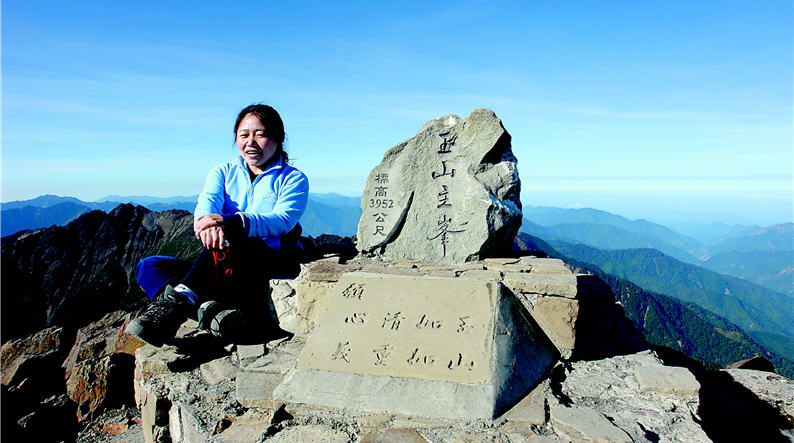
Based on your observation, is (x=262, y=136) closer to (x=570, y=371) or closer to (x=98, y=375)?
(x=98, y=375)

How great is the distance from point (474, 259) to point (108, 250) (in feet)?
134

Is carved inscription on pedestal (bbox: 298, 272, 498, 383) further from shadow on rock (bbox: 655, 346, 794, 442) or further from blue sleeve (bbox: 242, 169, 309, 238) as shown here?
shadow on rock (bbox: 655, 346, 794, 442)

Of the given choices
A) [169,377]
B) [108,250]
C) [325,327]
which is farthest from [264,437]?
[108,250]

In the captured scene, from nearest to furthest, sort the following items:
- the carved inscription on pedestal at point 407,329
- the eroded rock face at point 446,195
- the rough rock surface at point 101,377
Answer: the carved inscription on pedestal at point 407,329 < the rough rock surface at point 101,377 < the eroded rock face at point 446,195

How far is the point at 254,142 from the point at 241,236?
119 centimetres

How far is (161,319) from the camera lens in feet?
12.2

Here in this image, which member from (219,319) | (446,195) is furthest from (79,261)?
(446,195)

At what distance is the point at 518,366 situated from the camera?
323 centimetres

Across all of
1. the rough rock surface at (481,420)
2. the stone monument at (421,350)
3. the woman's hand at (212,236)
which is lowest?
the rough rock surface at (481,420)

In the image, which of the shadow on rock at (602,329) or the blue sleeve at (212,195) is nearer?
the shadow on rock at (602,329)

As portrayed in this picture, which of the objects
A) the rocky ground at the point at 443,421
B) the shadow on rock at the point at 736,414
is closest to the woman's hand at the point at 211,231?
the rocky ground at the point at 443,421

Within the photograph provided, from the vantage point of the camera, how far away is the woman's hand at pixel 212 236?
151 inches

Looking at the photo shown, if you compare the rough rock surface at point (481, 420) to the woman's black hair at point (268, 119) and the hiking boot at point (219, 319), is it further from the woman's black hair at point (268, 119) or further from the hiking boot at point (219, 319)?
the woman's black hair at point (268, 119)

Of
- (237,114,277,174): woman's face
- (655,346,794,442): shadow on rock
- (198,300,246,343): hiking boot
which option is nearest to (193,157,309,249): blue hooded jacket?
(237,114,277,174): woman's face
